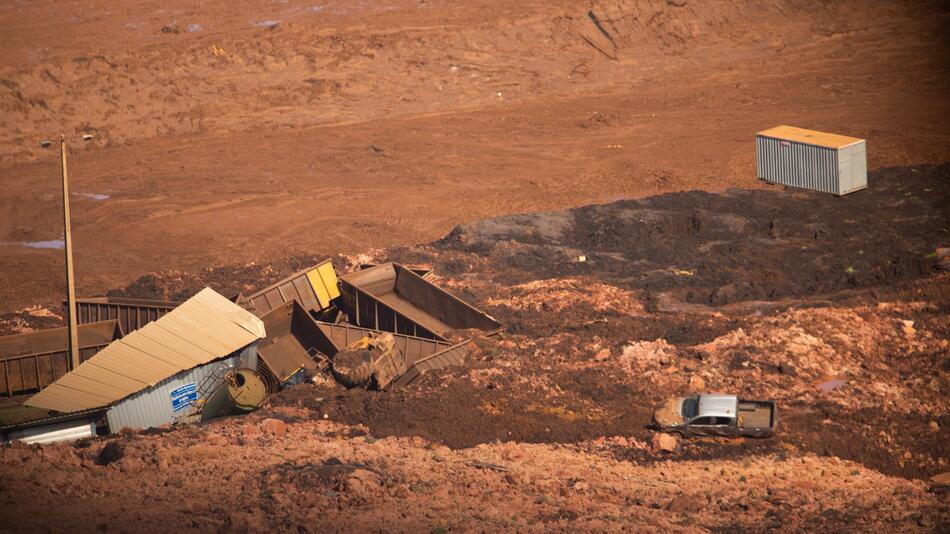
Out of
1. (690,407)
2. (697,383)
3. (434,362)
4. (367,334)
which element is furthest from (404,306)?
(690,407)

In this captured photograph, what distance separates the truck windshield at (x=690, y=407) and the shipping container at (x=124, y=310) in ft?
40.3

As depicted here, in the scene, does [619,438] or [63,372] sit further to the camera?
[63,372]

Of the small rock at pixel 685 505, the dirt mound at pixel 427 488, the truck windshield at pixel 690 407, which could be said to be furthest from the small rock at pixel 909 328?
the small rock at pixel 685 505

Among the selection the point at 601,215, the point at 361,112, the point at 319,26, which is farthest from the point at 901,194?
the point at 319,26

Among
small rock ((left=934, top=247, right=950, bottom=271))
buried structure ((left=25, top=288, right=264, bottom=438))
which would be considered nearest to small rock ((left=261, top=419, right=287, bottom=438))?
buried structure ((left=25, top=288, right=264, bottom=438))

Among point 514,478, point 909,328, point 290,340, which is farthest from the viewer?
point 290,340

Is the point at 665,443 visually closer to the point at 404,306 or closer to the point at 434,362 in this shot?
the point at 434,362

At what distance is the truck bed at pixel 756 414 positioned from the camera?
18781mm

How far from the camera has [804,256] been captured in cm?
2667

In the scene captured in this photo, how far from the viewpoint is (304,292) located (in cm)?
2506

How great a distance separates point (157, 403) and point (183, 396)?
0.60m

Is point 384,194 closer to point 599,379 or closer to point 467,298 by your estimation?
point 467,298

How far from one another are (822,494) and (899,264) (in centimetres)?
1125

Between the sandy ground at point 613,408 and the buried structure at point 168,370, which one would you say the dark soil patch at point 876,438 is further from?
the buried structure at point 168,370
